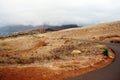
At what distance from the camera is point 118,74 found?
2452cm

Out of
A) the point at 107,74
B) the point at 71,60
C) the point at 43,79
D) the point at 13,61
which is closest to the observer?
the point at 43,79

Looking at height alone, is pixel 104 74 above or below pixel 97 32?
above

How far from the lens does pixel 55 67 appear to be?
1032 inches

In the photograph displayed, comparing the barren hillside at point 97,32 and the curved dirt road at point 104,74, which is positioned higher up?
the curved dirt road at point 104,74

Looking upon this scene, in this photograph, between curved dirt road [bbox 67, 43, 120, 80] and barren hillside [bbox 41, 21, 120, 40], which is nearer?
curved dirt road [bbox 67, 43, 120, 80]

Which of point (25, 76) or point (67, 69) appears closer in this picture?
point (25, 76)

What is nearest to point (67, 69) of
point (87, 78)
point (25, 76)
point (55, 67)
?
point (55, 67)

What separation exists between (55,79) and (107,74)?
17.3 feet

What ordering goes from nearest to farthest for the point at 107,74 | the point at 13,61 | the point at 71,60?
the point at 107,74 → the point at 13,61 → the point at 71,60

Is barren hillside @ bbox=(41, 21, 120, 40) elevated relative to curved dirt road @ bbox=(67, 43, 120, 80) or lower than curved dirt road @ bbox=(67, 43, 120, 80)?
lower

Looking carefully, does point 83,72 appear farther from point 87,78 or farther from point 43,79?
point 43,79

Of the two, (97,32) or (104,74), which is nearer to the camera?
(104,74)

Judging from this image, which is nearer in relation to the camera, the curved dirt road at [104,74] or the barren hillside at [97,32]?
the curved dirt road at [104,74]

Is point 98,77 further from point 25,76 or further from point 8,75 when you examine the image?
point 8,75
